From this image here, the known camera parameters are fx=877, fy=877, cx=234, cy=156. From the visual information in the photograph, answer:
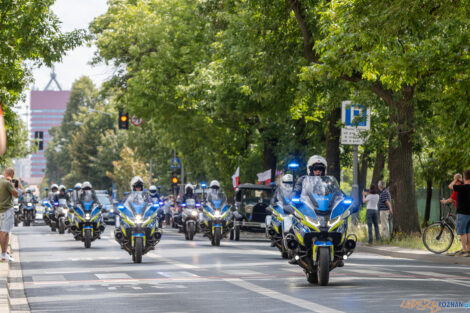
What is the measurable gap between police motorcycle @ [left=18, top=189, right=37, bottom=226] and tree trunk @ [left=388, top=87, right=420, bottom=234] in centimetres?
2686

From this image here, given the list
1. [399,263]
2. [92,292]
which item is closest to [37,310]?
Answer: [92,292]

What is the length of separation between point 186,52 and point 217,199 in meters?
16.4

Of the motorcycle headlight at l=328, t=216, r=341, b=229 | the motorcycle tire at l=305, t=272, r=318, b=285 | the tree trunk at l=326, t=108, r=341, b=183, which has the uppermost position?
the tree trunk at l=326, t=108, r=341, b=183

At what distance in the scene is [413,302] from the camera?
1074 centimetres

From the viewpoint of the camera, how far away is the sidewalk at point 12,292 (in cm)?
1025

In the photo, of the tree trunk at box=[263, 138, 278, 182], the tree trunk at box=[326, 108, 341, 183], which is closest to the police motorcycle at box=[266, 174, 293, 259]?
the tree trunk at box=[326, 108, 341, 183]

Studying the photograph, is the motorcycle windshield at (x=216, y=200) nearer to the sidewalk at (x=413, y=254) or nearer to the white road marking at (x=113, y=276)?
the sidewalk at (x=413, y=254)

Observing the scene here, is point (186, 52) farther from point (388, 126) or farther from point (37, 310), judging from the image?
point (37, 310)

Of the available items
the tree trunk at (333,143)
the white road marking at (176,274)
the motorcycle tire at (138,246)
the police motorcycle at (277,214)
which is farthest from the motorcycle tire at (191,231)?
the white road marking at (176,274)

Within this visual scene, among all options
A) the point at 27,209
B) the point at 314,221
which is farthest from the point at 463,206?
the point at 27,209

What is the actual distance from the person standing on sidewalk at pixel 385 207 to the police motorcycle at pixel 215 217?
4.55m

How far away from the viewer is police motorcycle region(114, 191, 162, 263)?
60.0 feet

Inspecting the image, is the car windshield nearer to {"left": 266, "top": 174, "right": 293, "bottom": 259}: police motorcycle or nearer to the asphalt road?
the asphalt road

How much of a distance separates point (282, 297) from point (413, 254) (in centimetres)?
982
